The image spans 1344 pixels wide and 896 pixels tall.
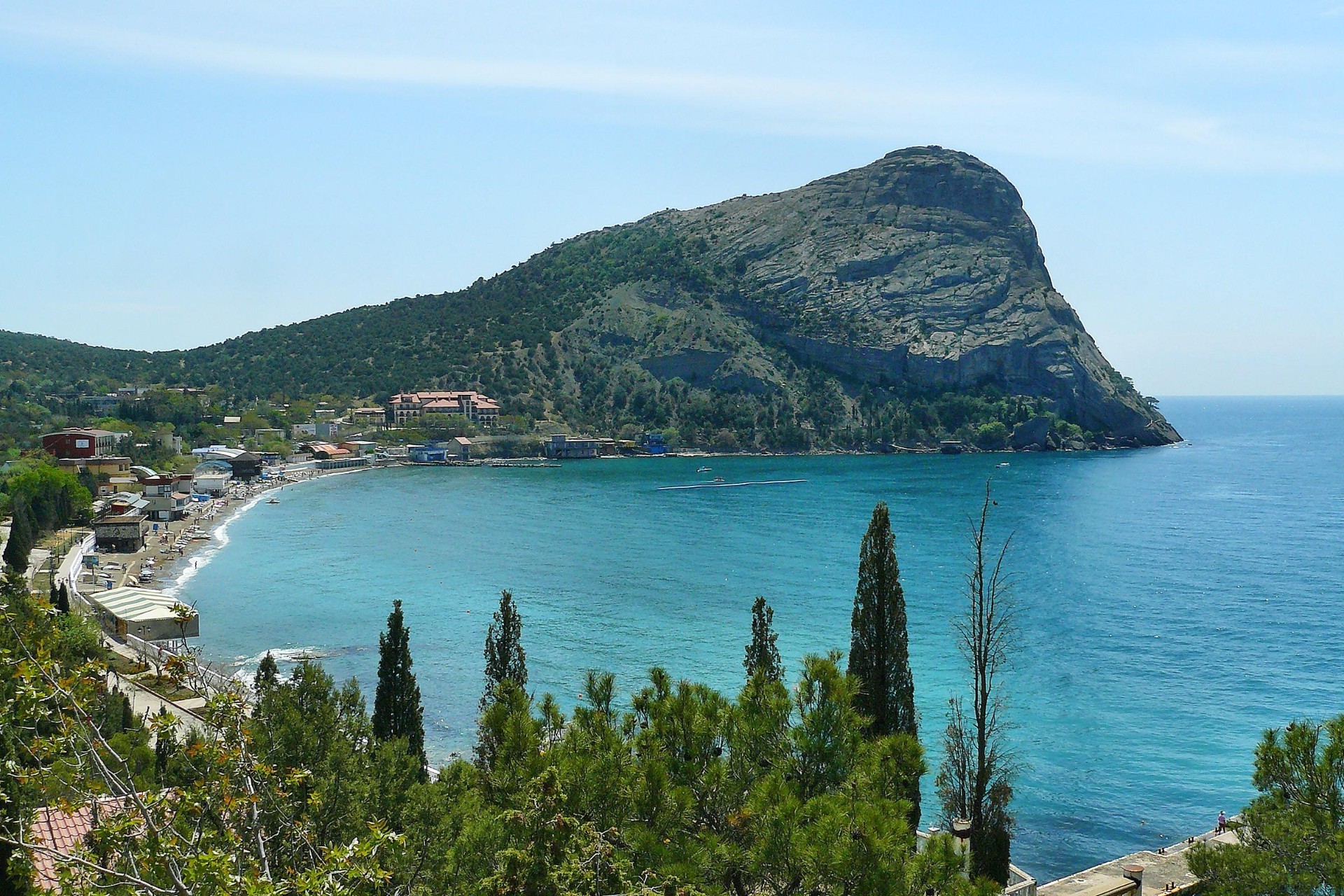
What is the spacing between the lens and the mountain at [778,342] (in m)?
139

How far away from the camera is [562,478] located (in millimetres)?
99625

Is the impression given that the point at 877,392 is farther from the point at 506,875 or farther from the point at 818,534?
the point at 506,875

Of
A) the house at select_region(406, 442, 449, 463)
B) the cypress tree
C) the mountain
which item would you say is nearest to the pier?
the cypress tree

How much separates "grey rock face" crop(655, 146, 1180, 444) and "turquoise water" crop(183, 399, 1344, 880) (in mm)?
52470

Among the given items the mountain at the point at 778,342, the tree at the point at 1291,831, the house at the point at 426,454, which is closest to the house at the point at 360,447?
the house at the point at 426,454

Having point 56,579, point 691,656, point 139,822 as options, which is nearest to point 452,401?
point 56,579

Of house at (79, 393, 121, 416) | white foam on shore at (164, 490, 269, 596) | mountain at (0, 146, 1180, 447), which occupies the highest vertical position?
mountain at (0, 146, 1180, 447)

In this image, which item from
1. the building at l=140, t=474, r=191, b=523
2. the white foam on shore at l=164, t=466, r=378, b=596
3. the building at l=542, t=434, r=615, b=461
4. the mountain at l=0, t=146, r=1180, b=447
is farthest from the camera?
the mountain at l=0, t=146, r=1180, b=447

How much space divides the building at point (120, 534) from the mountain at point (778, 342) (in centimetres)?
7850

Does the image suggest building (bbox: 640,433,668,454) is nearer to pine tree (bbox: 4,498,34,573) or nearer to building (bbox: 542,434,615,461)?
building (bbox: 542,434,615,461)

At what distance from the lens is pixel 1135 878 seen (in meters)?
18.1

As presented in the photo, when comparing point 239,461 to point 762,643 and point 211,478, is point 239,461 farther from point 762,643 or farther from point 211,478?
point 762,643

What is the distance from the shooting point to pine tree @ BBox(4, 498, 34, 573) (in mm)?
42906

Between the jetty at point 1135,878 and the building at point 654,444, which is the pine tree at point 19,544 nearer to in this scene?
the jetty at point 1135,878
